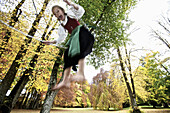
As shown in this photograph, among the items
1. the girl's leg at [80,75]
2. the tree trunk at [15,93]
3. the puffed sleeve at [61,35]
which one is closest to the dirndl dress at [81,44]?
the girl's leg at [80,75]

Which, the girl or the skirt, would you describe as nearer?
the girl

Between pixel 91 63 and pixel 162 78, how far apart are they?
856cm

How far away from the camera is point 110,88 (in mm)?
22219

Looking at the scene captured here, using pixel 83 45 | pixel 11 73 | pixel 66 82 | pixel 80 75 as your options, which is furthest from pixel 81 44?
pixel 11 73

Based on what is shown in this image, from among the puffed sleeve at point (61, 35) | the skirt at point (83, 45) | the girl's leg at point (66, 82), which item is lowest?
the girl's leg at point (66, 82)

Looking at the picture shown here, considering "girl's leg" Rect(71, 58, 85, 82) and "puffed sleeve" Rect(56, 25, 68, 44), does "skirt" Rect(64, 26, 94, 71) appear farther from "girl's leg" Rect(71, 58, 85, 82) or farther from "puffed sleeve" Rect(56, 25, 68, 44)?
"puffed sleeve" Rect(56, 25, 68, 44)

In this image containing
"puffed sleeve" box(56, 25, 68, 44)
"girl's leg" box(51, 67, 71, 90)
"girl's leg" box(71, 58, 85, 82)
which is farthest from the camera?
"puffed sleeve" box(56, 25, 68, 44)

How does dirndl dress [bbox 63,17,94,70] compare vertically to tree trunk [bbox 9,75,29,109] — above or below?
above

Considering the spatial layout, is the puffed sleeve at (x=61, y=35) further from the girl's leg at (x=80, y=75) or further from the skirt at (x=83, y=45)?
the girl's leg at (x=80, y=75)

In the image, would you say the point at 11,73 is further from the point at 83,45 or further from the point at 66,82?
the point at 83,45

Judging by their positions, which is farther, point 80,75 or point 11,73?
point 11,73

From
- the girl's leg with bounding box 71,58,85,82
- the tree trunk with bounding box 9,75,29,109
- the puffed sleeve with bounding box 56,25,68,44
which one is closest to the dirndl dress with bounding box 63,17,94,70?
the girl's leg with bounding box 71,58,85,82

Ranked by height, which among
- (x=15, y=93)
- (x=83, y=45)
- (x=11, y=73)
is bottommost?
(x=15, y=93)

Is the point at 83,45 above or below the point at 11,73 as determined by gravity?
below
